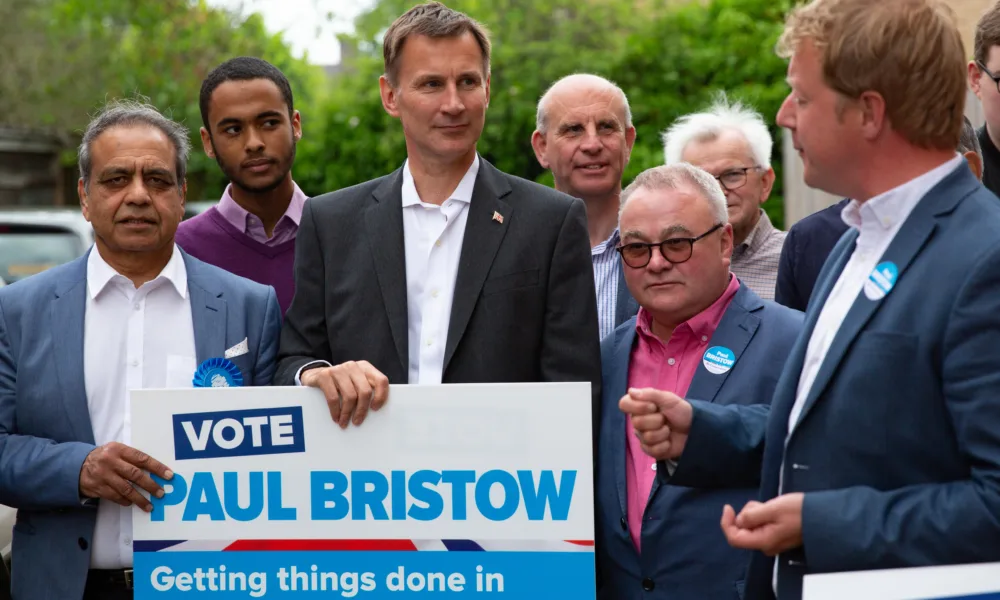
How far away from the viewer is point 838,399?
95.0 inches

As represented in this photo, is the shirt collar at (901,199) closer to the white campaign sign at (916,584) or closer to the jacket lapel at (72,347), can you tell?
the white campaign sign at (916,584)

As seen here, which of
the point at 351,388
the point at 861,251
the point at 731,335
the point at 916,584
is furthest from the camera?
the point at 731,335

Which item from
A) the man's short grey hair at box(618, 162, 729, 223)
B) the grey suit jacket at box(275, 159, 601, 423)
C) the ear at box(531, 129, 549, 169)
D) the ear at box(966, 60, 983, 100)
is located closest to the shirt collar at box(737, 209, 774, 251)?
the ear at box(531, 129, 549, 169)

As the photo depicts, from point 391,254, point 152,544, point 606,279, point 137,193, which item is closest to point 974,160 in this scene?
point 606,279

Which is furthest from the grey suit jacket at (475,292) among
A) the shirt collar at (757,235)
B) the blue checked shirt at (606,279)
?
the shirt collar at (757,235)

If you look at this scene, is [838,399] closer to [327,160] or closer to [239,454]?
[239,454]

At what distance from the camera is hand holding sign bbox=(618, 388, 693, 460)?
2750 millimetres

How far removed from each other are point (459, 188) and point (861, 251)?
1.36 meters

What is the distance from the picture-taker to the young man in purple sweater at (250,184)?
15.1 ft

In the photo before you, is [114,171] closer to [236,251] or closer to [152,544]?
[236,251]

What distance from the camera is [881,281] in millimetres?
2398

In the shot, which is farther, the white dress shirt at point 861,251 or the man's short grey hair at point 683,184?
the man's short grey hair at point 683,184

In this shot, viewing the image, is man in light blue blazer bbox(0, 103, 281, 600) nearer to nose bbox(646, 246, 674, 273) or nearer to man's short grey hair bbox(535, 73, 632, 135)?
nose bbox(646, 246, 674, 273)

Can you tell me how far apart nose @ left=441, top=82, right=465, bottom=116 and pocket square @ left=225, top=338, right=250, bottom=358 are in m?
0.92
